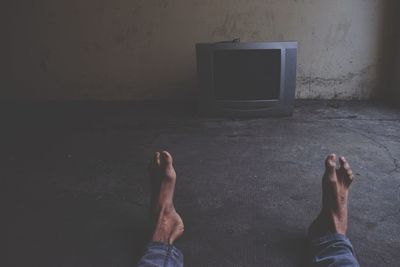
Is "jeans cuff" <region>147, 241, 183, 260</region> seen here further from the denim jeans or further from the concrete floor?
the concrete floor

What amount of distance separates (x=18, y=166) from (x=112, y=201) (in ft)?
2.70

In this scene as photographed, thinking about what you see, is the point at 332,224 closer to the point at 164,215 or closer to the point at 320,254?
the point at 320,254

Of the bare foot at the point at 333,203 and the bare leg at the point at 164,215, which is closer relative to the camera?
the bare leg at the point at 164,215

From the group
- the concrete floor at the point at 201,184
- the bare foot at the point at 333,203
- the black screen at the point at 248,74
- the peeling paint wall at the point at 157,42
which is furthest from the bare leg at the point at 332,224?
the peeling paint wall at the point at 157,42

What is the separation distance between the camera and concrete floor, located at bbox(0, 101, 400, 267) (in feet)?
4.43

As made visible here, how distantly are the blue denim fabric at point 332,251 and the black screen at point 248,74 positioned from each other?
5.82ft

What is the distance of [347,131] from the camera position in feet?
8.63

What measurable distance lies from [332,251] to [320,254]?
40 millimetres

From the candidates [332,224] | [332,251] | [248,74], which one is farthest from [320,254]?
[248,74]

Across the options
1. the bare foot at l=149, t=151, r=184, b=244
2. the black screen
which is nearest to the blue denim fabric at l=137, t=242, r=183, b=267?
the bare foot at l=149, t=151, r=184, b=244

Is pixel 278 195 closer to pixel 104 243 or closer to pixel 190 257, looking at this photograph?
pixel 190 257

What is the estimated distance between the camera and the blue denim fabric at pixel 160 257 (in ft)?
3.49

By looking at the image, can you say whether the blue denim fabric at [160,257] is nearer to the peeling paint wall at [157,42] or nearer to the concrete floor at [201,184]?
the concrete floor at [201,184]

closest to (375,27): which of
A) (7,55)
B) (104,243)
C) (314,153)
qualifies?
(314,153)
